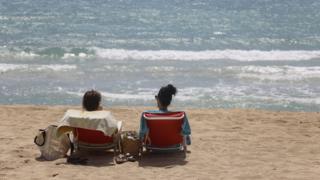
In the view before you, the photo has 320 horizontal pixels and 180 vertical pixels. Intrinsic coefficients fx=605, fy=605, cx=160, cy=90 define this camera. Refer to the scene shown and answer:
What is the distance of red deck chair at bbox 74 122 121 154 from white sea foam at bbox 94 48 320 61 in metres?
13.3

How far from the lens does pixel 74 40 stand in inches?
968

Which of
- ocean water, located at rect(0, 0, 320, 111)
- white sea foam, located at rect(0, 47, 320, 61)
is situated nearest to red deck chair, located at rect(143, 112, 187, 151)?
ocean water, located at rect(0, 0, 320, 111)

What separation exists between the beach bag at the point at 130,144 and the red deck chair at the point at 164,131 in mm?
125

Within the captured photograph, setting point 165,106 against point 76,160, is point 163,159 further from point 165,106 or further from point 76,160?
point 76,160

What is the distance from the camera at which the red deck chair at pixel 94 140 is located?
7.44 metres

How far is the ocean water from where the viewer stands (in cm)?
1480

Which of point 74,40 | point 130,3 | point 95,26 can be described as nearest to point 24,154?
point 74,40

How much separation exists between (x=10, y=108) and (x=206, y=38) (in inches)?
599

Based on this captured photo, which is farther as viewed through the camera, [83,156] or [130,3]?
[130,3]

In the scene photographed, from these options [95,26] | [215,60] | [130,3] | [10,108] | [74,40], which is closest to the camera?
[10,108]

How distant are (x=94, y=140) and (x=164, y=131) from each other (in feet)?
2.87

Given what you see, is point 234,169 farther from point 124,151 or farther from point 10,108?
point 10,108

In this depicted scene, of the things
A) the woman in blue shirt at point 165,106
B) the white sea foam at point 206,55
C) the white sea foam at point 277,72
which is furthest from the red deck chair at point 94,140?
the white sea foam at point 206,55

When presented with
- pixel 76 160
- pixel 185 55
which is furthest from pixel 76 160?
pixel 185 55
